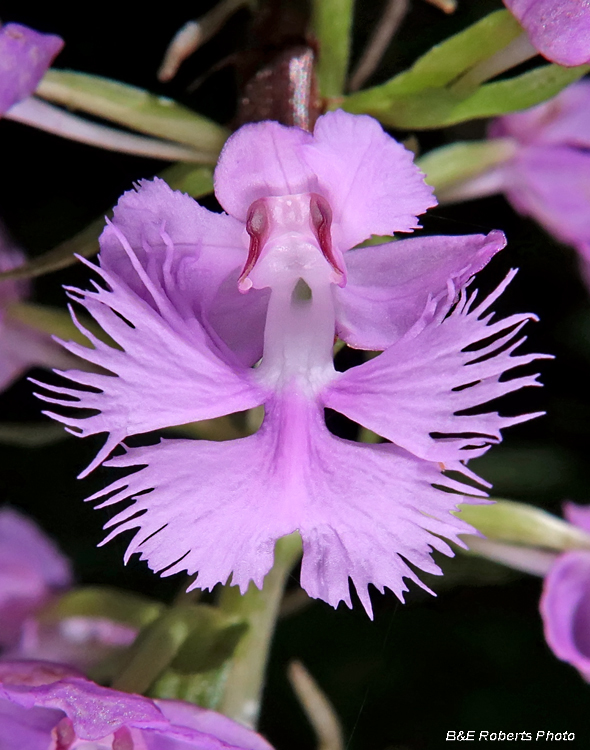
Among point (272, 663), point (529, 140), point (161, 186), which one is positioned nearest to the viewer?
point (161, 186)

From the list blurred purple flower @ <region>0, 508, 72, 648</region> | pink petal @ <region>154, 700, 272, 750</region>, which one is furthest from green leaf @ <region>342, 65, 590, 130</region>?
blurred purple flower @ <region>0, 508, 72, 648</region>

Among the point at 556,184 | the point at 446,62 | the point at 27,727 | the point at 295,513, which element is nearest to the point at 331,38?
the point at 446,62

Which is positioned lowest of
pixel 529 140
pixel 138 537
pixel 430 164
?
pixel 138 537

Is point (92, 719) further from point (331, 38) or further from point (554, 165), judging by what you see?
point (554, 165)

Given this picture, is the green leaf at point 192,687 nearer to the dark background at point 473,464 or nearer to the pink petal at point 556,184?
A: the dark background at point 473,464

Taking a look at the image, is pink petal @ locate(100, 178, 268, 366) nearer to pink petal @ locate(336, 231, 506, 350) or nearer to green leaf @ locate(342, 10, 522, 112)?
pink petal @ locate(336, 231, 506, 350)

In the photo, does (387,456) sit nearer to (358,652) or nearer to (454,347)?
(454,347)

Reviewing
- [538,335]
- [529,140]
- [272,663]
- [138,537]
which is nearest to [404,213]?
[138,537]

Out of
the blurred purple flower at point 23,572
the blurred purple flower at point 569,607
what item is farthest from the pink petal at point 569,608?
the blurred purple flower at point 23,572
